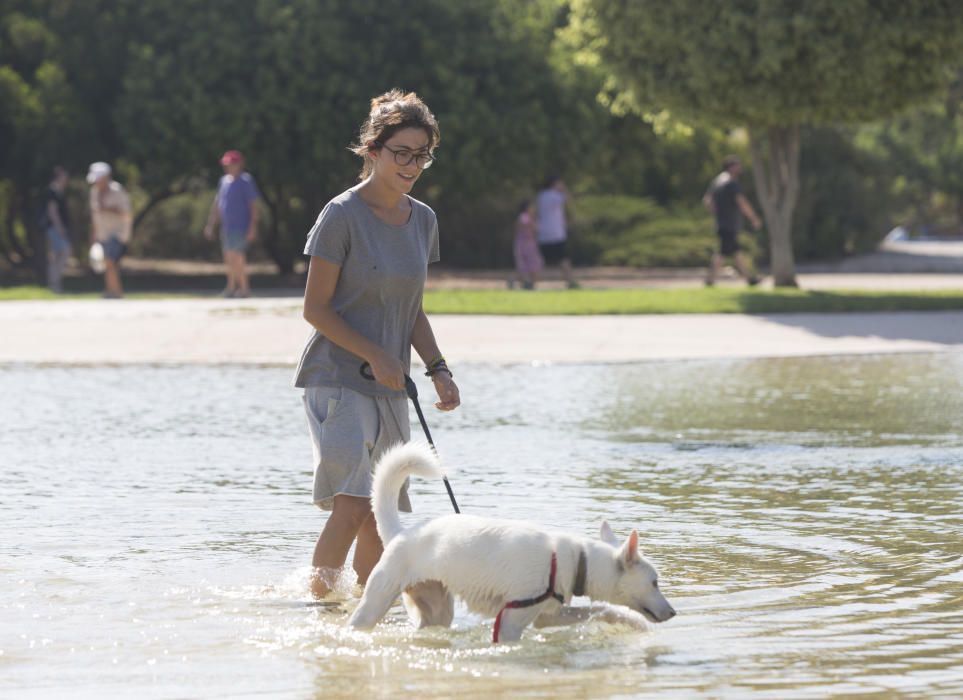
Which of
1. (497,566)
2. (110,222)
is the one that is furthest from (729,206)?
(497,566)

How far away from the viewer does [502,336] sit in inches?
717

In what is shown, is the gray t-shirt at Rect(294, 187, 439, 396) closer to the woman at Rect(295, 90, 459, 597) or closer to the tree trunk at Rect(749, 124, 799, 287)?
the woman at Rect(295, 90, 459, 597)

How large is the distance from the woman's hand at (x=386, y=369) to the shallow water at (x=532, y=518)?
906 millimetres

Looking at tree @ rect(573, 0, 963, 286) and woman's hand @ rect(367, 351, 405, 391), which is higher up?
tree @ rect(573, 0, 963, 286)

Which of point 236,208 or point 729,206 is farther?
point 729,206

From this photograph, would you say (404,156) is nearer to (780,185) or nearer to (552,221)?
(780,185)

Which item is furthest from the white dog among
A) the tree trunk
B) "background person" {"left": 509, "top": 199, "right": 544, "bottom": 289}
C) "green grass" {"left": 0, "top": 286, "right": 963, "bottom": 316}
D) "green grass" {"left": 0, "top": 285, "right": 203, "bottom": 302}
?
"background person" {"left": 509, "top": 199, "right": 544, "bottom": 289}

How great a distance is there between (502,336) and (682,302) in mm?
3530

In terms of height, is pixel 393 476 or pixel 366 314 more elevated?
pixel 366 314

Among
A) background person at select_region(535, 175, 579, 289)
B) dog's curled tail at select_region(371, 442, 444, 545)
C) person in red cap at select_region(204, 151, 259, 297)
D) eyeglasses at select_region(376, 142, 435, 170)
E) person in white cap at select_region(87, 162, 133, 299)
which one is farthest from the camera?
background person at select_region(535, 175, 579, 289)

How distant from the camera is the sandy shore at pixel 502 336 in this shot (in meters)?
17.3

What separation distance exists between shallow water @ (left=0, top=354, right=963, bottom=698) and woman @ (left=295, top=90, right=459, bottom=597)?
54cm

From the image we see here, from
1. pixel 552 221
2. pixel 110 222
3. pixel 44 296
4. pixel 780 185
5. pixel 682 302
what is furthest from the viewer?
pixel 552 221

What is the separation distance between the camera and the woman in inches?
250
